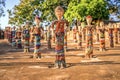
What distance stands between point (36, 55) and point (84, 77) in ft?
19.7

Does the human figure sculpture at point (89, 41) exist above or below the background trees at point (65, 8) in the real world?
below

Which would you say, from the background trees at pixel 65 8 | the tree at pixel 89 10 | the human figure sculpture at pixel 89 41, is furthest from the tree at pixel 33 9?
the human figure sculpture at pixel 89 41

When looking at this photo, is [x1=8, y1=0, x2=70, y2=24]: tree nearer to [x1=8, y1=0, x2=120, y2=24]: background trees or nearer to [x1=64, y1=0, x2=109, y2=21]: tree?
[x1=8, y1=0, x2=120, y2=24]: background trees

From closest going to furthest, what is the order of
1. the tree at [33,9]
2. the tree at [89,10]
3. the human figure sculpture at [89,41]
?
Answer: the human figure sculpture at [89,41]
the tree at [89,10]
the tree at [33,9]

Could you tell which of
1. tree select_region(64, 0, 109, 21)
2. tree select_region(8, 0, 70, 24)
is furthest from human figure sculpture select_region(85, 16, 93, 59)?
tree select_region(8, 0, 70, 24)

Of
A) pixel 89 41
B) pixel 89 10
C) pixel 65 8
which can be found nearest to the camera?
pixel 89 41

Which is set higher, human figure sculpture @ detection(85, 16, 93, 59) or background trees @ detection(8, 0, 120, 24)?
background trees @ detection(8, 0, 120, 24)

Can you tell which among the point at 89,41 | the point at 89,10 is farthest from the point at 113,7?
the point at 89,41

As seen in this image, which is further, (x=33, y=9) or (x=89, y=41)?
(x=33, y=9)

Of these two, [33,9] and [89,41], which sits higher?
[33,9]

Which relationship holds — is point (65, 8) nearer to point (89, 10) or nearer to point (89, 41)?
point (89, 10)

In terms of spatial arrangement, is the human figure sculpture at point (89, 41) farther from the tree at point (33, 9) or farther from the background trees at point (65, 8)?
the tree at point (33, 9)

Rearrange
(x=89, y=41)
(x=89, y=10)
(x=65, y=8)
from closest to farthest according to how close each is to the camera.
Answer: (x=89, y=41), (x=89, y=10), (x=65, y=8)

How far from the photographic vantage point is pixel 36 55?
13336mm
